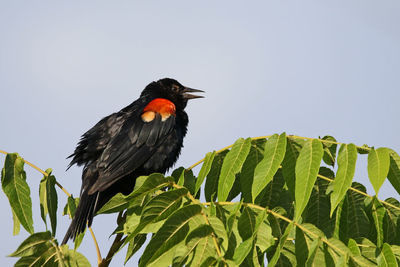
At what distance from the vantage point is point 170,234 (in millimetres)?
1953

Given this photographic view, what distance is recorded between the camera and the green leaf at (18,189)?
2600 millimetres

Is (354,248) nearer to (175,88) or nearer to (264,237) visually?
(264,237)

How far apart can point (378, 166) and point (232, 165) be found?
650mm

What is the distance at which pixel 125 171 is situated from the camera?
150 inches

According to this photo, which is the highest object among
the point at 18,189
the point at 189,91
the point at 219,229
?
Result: the point at 189,91

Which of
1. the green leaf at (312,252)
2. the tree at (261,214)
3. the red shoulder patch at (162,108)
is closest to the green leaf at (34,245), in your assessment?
the tree at (261,214)

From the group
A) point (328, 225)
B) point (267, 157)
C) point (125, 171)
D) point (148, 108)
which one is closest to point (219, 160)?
point (267, 157)

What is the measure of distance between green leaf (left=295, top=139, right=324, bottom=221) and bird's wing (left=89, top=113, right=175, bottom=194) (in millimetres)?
1838

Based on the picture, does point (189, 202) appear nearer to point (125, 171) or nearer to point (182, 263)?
point (182, 263)

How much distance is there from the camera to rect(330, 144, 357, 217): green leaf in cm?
210

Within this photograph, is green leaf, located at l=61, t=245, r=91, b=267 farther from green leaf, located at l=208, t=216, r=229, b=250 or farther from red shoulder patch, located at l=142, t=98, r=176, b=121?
red shoulder patch, located at l=142, t=98, r=176, b=121

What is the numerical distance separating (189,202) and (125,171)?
1708 millimetres

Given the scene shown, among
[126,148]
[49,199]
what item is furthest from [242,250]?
[126,148]

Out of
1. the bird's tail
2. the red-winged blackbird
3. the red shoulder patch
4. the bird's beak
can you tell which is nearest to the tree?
the bird's tail
